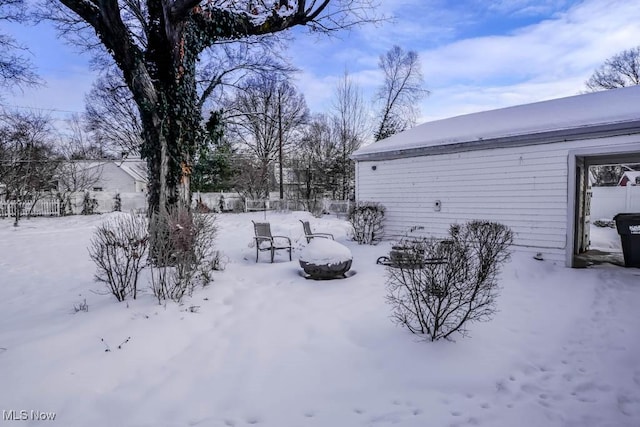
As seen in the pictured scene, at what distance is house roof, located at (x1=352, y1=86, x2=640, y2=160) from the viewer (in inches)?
255

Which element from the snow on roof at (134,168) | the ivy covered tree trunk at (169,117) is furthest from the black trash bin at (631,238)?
the snow on roof at (134,168)

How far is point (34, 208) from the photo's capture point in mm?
17375

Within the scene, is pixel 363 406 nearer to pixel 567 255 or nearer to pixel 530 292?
pixel 530 292

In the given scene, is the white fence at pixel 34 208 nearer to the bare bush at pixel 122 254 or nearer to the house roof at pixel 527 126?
the bare bush at pixel 122 254

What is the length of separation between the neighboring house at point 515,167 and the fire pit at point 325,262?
406 cm

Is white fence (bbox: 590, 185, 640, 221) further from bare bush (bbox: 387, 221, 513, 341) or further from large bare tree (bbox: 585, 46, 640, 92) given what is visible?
large bare tree (bbox: 585, 46, 640, 92)

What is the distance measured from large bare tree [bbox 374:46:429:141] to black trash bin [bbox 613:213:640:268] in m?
17.0

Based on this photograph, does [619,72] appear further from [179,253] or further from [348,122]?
[179,253]

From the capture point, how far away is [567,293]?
5324 mm

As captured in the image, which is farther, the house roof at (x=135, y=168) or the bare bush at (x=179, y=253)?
the house roof at (x=135, y=168)

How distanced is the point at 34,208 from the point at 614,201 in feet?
91.2

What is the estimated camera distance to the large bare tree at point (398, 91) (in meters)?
22.6

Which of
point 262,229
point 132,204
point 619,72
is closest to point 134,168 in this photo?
Answer: point 132,204

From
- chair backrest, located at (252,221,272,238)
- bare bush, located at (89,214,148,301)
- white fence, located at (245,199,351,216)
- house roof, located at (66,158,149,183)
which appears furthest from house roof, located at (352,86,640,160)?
house roof, located at (66,158,149,183)
